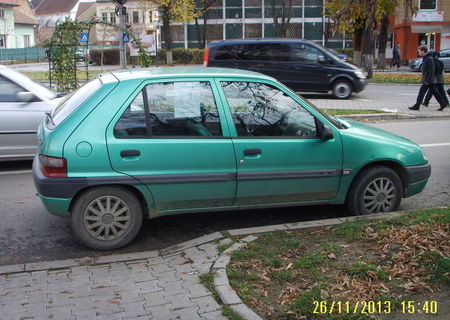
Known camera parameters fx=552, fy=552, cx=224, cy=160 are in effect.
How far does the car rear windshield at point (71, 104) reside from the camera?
526 centimetres

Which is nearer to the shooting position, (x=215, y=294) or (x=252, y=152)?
(x=215, y=294)

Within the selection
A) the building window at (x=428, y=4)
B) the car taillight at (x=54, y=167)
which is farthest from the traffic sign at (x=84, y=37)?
the building window at (x=428, y=4)

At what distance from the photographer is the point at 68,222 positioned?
6.07 meters

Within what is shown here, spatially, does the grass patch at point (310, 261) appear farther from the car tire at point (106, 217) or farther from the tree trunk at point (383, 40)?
the tree trunk at point (383, 40)

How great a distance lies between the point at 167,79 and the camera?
5.34m

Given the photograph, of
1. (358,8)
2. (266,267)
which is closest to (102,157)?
(266,267)

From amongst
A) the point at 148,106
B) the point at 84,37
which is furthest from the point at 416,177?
the point at 84,37

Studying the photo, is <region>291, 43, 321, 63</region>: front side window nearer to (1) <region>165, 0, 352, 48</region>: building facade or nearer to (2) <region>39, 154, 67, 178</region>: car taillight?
(2) <region>39, 154, 67, 178</region>: car taillight

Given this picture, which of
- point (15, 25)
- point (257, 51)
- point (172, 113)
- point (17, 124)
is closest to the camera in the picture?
point (172, 113)

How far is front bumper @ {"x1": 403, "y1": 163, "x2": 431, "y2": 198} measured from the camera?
6.01 m

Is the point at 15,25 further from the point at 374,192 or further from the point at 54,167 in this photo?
the point at 374,192

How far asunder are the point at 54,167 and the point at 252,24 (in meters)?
50.2

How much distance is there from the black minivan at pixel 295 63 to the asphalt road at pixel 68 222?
436 inches

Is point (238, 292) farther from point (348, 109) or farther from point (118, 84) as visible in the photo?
point (348, 109)
